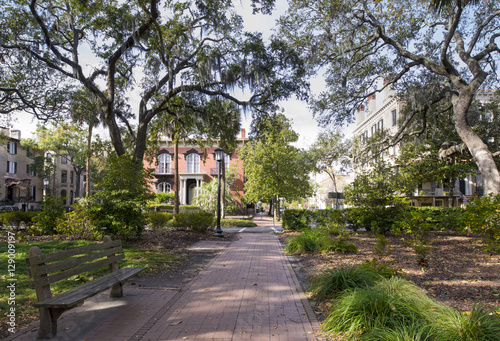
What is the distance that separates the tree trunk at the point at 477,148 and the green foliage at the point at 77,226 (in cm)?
1333

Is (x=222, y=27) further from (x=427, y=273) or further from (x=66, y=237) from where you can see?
(x=427, y=273)

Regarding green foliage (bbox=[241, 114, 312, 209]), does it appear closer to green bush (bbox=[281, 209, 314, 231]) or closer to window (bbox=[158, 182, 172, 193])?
green bush (bbox=[281, 209, 314, 231])

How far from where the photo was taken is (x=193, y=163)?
47.3 m

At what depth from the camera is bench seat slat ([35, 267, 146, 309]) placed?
3.63 metres

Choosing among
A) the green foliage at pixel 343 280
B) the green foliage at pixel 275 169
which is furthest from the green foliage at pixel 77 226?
the green foliage at pixel 275 169

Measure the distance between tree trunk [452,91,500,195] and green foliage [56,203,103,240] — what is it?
13.3 m

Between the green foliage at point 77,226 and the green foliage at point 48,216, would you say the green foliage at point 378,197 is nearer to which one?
the green foliage at point 77,226

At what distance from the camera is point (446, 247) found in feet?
35.8

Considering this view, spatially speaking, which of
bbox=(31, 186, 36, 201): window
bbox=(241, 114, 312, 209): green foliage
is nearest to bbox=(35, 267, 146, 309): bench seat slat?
bbox=(241, 114, 312, 209): green foliage

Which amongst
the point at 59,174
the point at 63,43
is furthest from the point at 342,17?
the point at 59,174

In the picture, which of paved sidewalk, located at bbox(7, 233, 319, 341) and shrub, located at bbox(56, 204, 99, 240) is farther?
shrub, located at bbox(56, 204, 99, 240)

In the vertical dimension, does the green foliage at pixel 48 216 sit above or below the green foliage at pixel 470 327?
above

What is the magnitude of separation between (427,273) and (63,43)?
14854mm

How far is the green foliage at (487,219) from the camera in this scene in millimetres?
7964
